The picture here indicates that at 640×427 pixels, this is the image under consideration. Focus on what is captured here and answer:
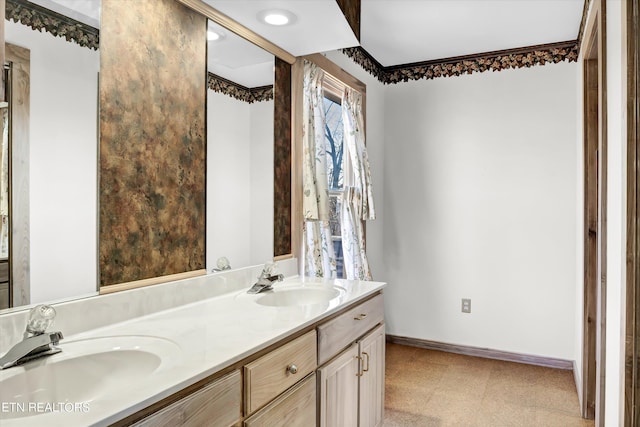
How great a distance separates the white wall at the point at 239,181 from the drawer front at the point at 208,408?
83cm

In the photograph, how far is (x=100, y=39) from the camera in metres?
1.42

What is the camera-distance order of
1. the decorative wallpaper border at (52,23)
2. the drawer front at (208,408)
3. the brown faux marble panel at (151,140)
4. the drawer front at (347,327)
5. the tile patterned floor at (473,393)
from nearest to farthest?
the drawer front at (208,408) → the decorative wallpaper border at (52,23) → the brown faux marble panel at (151,140) → the drawer front at (347,327) → the tile patterned floor at (473,393)

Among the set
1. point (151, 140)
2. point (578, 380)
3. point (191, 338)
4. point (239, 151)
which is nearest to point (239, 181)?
point (239, 151)

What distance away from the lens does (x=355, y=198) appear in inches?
124

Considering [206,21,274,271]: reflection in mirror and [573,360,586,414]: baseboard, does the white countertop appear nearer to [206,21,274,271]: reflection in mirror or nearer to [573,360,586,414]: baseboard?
[206,21,274,271]: reflection in mirror

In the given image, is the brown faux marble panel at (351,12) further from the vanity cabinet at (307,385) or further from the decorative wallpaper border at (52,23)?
the vanity cabinet at (307,385)

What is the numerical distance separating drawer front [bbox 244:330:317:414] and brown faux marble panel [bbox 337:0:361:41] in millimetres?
1371

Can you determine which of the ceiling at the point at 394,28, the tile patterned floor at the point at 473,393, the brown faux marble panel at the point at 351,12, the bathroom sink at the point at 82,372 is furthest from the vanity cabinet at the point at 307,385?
the brown faux marble panel at the point at 351,12

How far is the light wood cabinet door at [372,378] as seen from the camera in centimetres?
200

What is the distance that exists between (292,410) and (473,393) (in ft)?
6.07

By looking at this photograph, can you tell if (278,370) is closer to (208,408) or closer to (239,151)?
(208,408)

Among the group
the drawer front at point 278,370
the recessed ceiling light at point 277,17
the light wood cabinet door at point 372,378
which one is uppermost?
the recessed ceiling light at point 277,17

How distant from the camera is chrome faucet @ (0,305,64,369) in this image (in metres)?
1.01

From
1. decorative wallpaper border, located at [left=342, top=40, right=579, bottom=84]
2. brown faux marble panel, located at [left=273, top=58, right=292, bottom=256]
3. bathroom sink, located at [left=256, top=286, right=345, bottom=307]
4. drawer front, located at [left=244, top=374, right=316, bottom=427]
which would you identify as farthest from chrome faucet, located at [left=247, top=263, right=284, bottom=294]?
decorative wallpaper border, located at [left=342, top=40, right=579, bottom=84]
